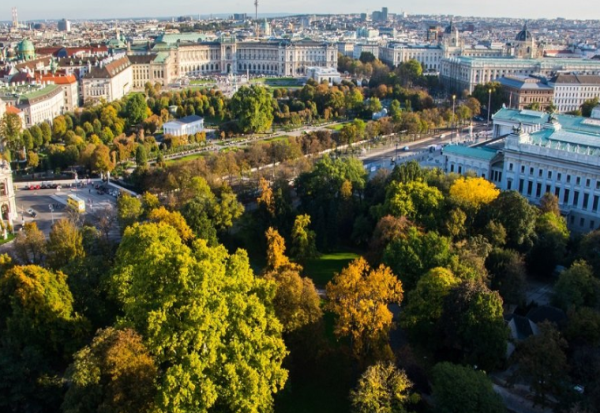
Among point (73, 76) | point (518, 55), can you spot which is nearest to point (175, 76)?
point (73, 76)

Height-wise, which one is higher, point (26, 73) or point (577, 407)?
point (26, 73)

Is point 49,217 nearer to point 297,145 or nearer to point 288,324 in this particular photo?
point 297,145

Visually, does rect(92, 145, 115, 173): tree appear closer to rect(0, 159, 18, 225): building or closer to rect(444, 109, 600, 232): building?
rect(0, 159, 18, 225): building

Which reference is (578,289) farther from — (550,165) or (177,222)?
(177,222)

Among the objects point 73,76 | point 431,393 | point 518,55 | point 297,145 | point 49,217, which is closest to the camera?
point 431,393

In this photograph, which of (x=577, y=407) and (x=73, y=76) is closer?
(x=577, y=407)

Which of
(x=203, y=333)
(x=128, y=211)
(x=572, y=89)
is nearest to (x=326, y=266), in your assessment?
(x=128, y=211)
